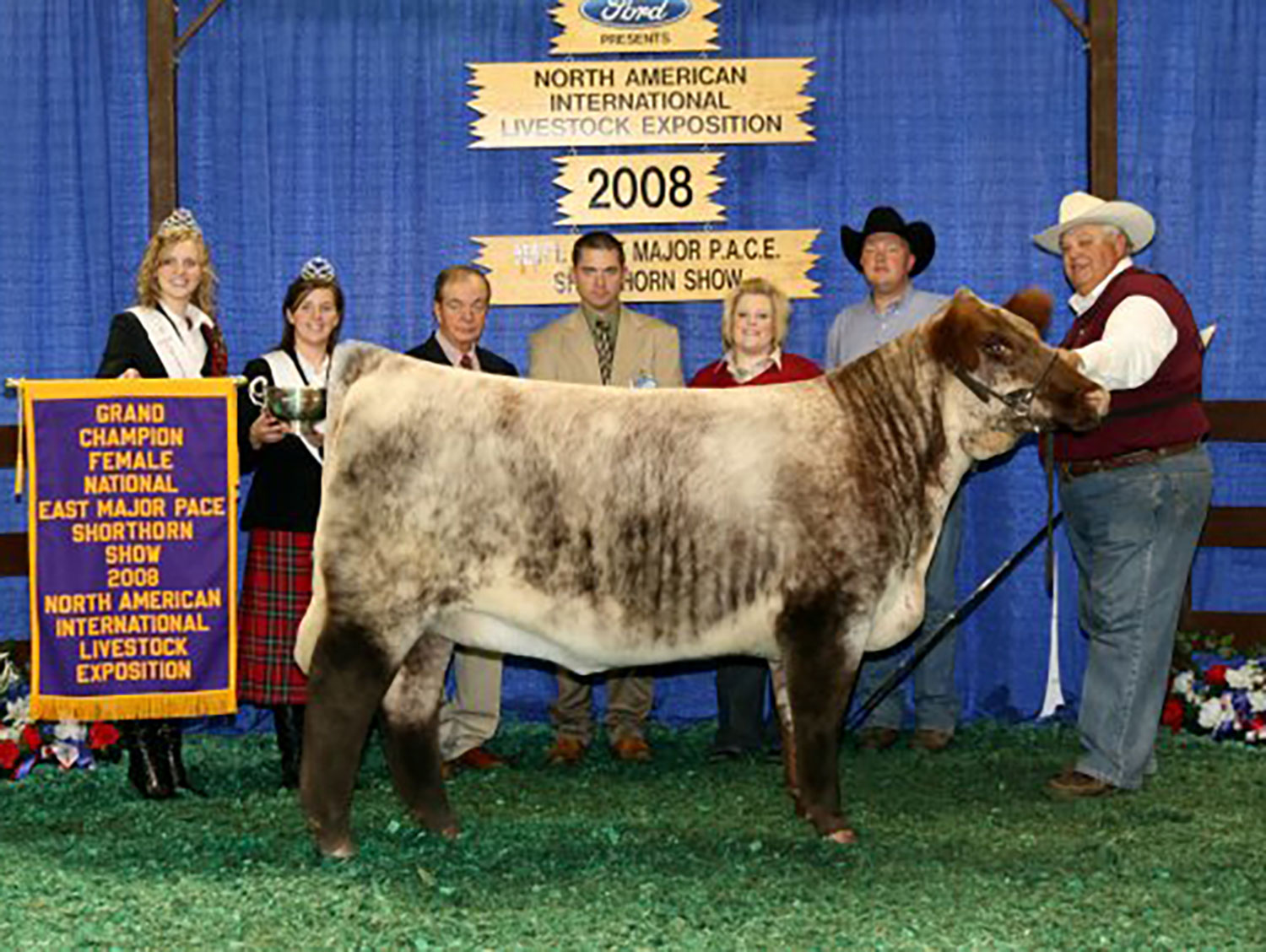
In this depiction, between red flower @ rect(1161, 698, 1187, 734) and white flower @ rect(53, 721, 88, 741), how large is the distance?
173 inches

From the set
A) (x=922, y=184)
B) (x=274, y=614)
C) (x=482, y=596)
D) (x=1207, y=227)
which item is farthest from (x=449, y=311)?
(x=1207, y=227)

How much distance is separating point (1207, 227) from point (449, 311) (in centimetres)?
334

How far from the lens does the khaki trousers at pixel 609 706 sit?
6.32 m

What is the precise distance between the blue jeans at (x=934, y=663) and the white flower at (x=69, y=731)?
3.11 meters

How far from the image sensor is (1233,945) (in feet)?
12.5

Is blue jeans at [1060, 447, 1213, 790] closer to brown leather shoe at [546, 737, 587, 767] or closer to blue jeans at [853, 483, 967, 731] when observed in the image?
blue jeans at [853, 483, 967, 731]

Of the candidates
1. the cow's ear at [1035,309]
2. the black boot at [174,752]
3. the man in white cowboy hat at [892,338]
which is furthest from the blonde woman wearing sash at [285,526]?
the cow's ear at [1035,309]

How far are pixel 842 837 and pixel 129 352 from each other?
288cm

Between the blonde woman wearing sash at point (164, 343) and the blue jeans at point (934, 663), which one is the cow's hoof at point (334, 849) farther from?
the blue jeans at point (934, 663)

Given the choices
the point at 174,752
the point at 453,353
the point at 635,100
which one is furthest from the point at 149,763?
the point at 635,100

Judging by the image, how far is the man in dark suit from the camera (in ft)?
19.2

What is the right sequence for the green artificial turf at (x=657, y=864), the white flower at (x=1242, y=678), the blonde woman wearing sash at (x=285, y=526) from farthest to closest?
the white flower at (x=1242, y=678) < the blonde woman wearing sash at (x=285, y=526) < the green artificial turf at (x=657, y=864)

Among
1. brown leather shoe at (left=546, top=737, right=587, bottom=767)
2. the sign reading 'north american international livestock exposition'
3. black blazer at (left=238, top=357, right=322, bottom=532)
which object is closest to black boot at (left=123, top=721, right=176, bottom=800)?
black blazer at (left=238, top=357, right=322, bottom=532)

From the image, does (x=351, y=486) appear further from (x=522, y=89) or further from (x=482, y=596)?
(x=522, y=89)
